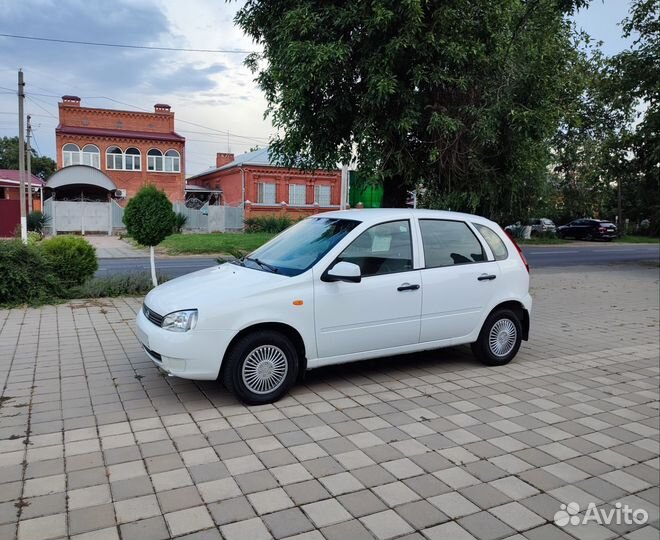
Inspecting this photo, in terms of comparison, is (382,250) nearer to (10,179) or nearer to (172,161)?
(10,179)

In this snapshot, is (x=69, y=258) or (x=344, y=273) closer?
(x=344, y=273)

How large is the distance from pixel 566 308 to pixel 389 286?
6709 millimetres

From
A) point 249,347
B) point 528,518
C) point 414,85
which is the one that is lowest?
point 528,518

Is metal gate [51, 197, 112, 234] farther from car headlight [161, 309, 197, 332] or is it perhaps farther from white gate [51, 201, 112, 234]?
car headlight [161, 309, 197, 332]

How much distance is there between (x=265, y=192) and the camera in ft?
130

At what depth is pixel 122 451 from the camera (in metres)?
3.96

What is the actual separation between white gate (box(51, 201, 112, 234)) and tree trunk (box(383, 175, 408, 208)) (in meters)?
26.6

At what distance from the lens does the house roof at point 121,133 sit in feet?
123

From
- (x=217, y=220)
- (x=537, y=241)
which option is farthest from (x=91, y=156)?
(x=537, y=241)

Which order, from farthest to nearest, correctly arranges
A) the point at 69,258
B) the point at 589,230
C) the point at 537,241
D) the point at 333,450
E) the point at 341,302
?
the point at 589,230 < the point at 537,241 < the point at 69,258 < the point at 341,302 < the point at 333,450

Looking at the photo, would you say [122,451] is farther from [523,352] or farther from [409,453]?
[523,352]

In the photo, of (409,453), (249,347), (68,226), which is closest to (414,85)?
(249,347)

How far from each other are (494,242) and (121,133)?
37.7 meters

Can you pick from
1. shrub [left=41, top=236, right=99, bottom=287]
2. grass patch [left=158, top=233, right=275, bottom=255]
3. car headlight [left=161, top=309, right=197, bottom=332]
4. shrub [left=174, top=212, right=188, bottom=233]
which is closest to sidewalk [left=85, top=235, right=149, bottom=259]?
grass patch [left=158, top=233, right=275, bottom=255]
